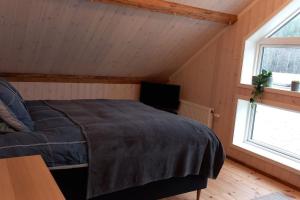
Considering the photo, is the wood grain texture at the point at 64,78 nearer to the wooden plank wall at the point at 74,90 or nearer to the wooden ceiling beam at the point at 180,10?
the wooden plank wall at the point at 74,90

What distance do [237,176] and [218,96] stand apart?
4.03 ft

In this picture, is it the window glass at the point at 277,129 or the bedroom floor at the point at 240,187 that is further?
the window glass at the point at 277,129

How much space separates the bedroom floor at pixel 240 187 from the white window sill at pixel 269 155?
23 centimetres

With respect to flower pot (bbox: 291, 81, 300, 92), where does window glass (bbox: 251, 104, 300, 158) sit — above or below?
below

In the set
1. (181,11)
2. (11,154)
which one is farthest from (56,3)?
(11,154)

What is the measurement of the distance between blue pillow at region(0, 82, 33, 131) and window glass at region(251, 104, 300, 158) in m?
2.78

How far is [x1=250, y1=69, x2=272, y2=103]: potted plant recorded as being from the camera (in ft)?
11.0

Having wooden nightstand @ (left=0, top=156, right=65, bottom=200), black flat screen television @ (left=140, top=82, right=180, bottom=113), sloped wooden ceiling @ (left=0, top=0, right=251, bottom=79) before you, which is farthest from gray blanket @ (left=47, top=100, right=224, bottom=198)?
black flat screen television @ (left=140, top=82, right=180, bottom=113)

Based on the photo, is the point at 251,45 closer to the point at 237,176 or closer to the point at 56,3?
the point at 237,176

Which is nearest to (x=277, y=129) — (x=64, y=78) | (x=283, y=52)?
(x=283, y=52)

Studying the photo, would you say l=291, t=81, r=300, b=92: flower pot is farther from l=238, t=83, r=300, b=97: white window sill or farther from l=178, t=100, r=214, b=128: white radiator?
l=178, t=100, r=214, b=128: white radiator

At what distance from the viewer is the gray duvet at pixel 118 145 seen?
1840mm

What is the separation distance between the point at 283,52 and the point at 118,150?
2.50m

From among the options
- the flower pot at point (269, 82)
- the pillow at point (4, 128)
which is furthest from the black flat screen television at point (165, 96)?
the pillow at point (4, 128)
